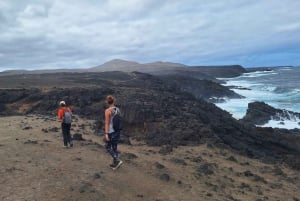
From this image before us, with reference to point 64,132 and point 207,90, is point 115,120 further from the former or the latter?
point 207,90

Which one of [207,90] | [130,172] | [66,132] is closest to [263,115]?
[207,90]

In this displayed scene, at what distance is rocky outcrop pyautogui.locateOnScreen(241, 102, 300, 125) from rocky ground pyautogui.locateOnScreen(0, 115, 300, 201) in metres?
15.8

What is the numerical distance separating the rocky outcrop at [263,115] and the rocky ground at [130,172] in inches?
622

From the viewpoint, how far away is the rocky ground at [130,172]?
424 inches

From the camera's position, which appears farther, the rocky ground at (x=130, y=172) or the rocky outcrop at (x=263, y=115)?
the rocky outcrop at (x=263, y=115)

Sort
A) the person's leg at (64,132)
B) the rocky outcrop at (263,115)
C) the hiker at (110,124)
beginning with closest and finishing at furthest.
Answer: the hiker at (110,124) → the person's leg at (64,132) → the rocky outcrop at (263,115)

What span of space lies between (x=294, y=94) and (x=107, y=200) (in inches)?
1954

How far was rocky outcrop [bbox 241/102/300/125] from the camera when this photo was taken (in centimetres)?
3362

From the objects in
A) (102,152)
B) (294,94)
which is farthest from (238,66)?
(102,152)

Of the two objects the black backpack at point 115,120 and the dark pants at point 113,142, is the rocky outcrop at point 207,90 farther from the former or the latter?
the black backpack at point 115,120

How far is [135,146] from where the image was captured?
17.2m

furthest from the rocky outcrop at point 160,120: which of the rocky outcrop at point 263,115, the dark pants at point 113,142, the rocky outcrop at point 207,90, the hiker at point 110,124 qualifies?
the rocky outcrop at point 207,90

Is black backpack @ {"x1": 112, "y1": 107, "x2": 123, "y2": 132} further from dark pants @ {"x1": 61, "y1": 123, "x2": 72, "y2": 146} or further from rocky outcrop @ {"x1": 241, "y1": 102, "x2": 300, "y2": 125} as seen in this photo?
rocky outcrop @ {"x1": 241, "y1": 102, "x2": 300, "y2": 125}

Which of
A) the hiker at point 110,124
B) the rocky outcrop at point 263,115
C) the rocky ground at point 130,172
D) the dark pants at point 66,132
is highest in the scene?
the hiker at point 110,124
